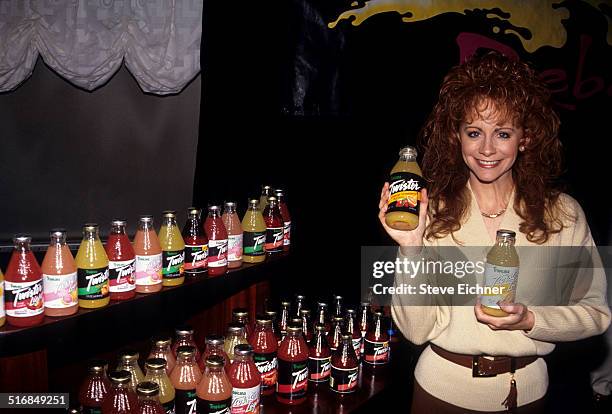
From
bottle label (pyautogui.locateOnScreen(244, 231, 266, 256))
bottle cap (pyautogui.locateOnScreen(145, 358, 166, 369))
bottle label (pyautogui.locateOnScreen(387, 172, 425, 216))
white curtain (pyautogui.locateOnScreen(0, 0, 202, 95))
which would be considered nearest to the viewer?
bottle cap (pyautogui.locateOnScreen(145, 358, 166, 369))

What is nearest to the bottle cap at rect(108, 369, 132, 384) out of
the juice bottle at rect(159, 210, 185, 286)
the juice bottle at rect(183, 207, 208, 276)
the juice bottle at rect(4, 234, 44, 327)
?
the juice bottle at rect(4, 234, 44, 327)

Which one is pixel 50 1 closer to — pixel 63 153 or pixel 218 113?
pixel 63 153

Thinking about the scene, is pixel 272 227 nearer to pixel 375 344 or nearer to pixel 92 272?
pixel 375 344

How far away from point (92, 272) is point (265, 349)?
657 millimetres

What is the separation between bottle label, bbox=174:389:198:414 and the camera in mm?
1570

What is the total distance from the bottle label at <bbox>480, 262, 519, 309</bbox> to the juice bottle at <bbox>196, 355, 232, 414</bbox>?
76 cm

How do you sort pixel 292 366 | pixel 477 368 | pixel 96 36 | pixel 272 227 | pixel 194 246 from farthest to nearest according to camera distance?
pixel 96 36
pixel 272 227
pixel 292 366
pixel 194 246
pixel 477 368

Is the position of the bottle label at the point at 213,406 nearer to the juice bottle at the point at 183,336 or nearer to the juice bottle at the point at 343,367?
the juice bottle at the point at 183,336

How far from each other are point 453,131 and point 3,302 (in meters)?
1.32

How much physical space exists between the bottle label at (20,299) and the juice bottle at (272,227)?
0.89 metres

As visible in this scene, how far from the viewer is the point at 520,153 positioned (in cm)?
177

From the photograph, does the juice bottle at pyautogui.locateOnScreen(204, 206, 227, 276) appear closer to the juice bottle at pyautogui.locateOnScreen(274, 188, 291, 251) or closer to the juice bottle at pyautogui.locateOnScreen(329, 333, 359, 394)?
the juice bottle at pyautogui.locateOnScreen(274, 188, 291, 251)

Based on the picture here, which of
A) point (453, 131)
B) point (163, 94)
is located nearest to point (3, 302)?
point (453, 131)

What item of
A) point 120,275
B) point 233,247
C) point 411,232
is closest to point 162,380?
point 120,275
